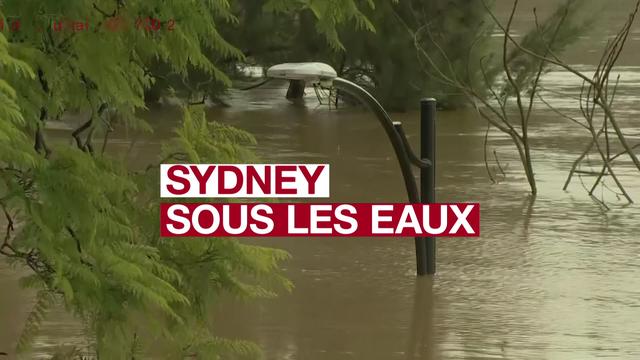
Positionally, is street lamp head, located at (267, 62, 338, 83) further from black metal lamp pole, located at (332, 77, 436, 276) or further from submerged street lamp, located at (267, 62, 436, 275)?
black metal lamp pole, located at (332, 77, 436, 276)

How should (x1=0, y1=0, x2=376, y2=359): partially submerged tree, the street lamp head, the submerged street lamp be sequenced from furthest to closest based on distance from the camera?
1. the submerged street lamp
2. the street lamp head
3. (x1=0, y1=0, x2=376, y2=359): partially submerged tree

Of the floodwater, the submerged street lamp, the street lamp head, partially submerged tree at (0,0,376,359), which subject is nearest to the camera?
partially submerged tree at (0,0,376,359)

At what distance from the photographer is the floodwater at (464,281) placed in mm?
8078

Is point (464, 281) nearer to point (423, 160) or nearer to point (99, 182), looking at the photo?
point (423, 160)

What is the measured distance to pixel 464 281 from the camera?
9.63 meters

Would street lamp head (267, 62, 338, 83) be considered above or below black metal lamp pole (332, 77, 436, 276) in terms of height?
above

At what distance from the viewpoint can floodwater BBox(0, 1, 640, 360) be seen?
26.5ft

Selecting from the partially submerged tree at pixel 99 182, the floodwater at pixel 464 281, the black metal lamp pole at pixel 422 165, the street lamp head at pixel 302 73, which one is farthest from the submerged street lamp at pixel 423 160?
the partially submerged tree at pixel 99 182

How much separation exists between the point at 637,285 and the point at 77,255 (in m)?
5.07

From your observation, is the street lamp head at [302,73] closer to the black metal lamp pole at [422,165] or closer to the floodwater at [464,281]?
the black metal lamp pole at [422,165]

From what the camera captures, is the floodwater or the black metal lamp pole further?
the black metal lamp pole

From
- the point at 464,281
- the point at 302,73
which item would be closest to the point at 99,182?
the point at 302,73

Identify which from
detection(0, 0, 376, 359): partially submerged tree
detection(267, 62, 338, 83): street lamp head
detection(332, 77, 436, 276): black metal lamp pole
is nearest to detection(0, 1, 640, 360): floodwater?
detection(332, 77, 436, 276): black metal lamp pole

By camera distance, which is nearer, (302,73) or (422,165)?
(302,73)
